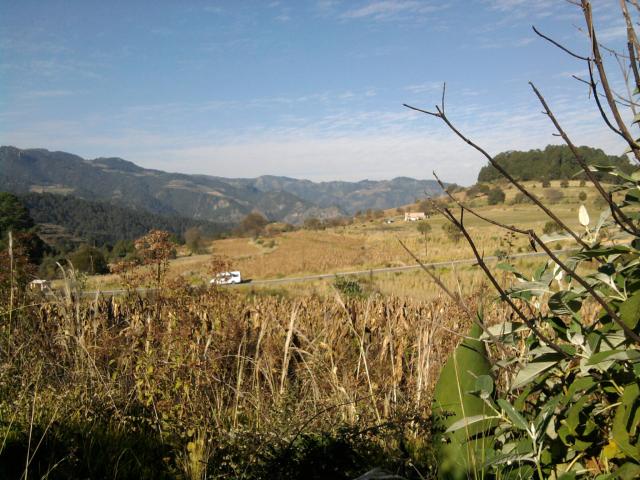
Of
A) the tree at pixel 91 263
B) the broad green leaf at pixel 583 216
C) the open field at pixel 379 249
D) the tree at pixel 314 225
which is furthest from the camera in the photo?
the tree at pixel 314 225

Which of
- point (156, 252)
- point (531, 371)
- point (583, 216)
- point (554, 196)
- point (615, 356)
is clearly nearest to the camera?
point (615, 356)

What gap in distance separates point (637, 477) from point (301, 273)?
32731 millimetres

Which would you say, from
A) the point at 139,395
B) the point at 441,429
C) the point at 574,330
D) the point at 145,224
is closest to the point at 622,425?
the point at 574,330

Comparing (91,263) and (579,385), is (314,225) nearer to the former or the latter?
(91,263)

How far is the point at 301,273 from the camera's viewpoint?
34.0m

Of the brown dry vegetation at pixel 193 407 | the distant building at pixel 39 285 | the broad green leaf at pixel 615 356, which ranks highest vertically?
the broad green leaf at pixel 615 356

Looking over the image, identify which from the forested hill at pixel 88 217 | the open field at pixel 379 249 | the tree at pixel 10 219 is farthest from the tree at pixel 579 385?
the forested hill at pixel 88 217

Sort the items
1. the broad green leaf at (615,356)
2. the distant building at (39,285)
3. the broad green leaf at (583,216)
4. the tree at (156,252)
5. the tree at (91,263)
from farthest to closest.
→ 1. the tree at (91,263)
2. the distant building at (39,285)
3. the tree at (156,252)
4. the broad green leaf at (583,216)
5. the broad green leaf at (615,356)

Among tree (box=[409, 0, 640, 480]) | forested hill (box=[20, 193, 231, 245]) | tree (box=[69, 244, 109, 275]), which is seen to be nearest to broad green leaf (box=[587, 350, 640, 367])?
tree (box=[409, 0, 640, 480])

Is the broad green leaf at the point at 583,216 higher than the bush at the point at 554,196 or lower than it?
lower

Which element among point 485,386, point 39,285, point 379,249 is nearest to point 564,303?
point 485,386

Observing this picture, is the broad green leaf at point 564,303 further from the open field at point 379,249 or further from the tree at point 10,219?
the open field at point 379,249

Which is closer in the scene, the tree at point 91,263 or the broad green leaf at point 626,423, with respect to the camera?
the broad green leaf at point 626,423

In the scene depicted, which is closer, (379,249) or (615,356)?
(615,356)
